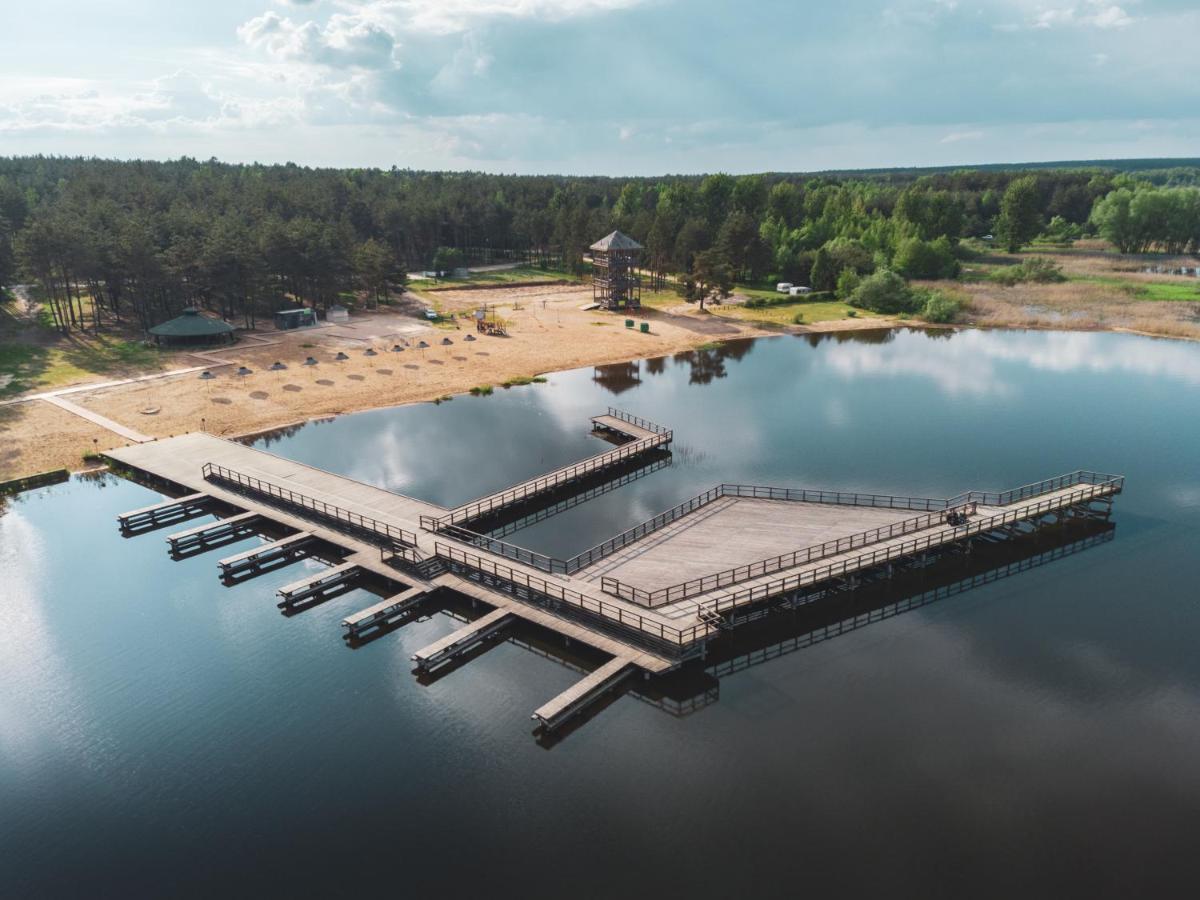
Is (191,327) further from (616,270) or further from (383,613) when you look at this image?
(383,613)

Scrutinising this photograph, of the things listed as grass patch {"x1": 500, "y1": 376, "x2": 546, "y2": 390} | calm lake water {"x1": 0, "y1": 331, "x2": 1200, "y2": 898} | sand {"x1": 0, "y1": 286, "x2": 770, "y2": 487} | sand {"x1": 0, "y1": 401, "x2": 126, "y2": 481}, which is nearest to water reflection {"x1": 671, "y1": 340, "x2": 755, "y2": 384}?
sand {"x1": 0, "y1": 286, "x2": 770, "y2": 487}

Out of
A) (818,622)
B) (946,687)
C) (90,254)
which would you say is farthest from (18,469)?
(946,687)

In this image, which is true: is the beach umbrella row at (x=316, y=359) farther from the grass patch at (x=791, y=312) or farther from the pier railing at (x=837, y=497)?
the pier railing at (x=837, y=497)

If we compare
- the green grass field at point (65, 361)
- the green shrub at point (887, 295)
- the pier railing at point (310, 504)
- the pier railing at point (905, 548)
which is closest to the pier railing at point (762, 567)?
the pier railing at point (905, 548)

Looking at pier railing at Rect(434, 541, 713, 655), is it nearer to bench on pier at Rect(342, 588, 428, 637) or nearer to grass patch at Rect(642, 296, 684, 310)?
bench on pier at Rect(342, 588, 428, 637)

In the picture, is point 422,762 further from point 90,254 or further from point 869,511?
Answer: point 90,254

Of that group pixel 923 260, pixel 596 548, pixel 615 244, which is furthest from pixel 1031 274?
pixel 596 548
